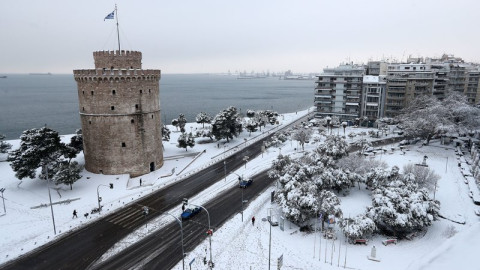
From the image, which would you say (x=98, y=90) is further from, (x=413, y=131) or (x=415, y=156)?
(x=413, y=131)

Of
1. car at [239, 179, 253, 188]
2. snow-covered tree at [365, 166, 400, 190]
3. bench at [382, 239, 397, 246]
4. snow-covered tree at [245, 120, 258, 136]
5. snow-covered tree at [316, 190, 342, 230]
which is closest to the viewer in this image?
bench at [382, 239, 397, 246]

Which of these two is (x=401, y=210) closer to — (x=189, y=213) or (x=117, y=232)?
(x=189, y=213)

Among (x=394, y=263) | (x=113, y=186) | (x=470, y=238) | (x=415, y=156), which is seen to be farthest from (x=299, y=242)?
(x=415, y=156)

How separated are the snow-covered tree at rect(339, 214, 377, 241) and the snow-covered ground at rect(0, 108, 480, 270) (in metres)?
1.47

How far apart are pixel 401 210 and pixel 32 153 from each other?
4879cm

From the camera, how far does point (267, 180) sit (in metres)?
51.4

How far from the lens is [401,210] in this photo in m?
33.9

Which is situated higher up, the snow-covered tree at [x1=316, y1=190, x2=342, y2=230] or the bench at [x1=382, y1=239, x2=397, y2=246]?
the snow-covered tree at [x1=316, y1=190, x2=342, y2=230]

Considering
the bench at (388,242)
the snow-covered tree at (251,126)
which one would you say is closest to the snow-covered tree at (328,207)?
the bench at (388,242)

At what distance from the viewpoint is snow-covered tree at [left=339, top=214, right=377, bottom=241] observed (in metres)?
31.9

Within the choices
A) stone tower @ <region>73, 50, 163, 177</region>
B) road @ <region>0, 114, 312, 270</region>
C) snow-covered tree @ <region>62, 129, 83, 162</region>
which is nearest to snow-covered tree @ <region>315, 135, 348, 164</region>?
road @ <region>0, 114, 312, 270</region>

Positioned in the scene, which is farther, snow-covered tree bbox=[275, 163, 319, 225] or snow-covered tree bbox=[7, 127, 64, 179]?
snow-covered tree bbox=[7, 127, 64, 179]

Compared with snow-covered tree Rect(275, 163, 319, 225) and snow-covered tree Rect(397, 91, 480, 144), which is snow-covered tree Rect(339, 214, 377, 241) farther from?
snow-covered tree Rect(397, 91, 480, 144)

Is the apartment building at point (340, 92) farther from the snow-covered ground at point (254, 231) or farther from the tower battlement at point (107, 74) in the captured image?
the tower battlement at point (107, 74)
